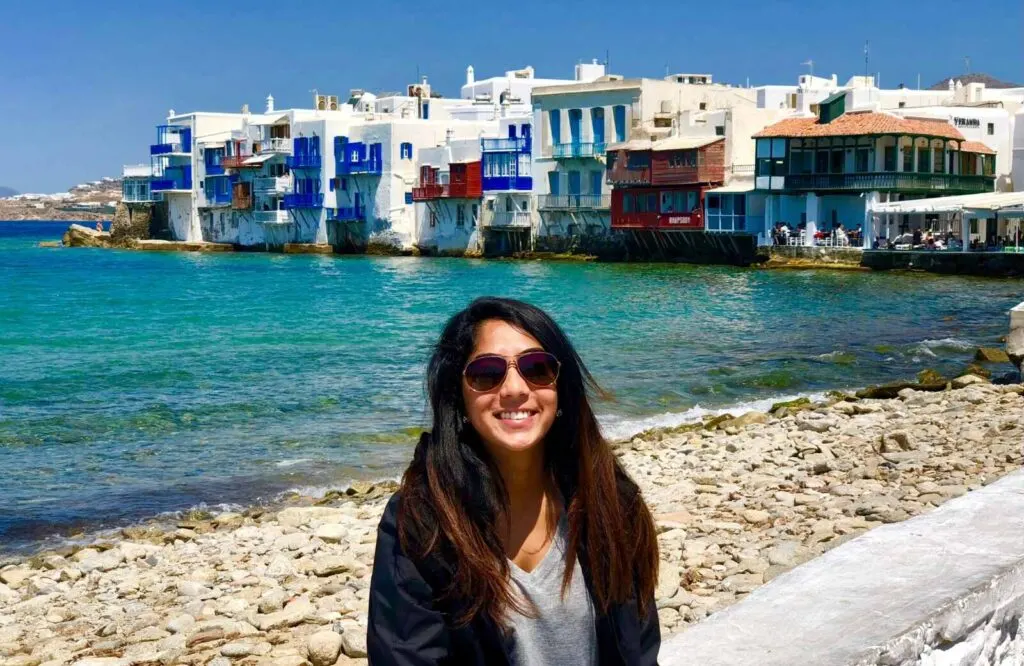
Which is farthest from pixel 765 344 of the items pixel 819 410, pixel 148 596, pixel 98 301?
pixel 98 301

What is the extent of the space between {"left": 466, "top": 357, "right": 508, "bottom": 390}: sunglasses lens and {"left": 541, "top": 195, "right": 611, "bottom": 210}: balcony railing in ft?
175

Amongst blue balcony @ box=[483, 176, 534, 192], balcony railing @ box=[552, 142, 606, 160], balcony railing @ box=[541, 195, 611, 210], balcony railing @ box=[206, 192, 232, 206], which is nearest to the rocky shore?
balcony railing @ box=[541, 195, 611, 210]

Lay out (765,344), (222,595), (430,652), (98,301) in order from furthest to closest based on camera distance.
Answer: (98,301) → (765,344) → (222,595) → (430,652)

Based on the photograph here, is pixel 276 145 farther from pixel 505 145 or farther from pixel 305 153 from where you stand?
pixel 505 145

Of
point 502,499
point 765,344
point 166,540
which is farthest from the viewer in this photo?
point 765,344

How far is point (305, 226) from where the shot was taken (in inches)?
2768

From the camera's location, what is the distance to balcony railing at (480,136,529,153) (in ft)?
194

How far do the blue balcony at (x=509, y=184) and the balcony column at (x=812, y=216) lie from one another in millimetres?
15599

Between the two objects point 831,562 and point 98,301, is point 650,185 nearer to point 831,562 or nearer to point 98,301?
point 98,301

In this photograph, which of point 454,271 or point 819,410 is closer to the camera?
point 819,410

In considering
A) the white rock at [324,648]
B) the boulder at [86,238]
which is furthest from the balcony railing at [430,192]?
the white rock at [324,648]

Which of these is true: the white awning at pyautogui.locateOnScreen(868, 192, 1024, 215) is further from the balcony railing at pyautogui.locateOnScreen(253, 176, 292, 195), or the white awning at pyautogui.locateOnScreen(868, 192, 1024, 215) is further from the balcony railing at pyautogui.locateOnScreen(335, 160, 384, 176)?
the balcony railing at pyautogui.locateOnScreen(253, 176, 292, 195)

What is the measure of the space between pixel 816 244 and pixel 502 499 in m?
45.6

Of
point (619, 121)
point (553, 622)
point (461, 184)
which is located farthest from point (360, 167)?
point (553, 622)
